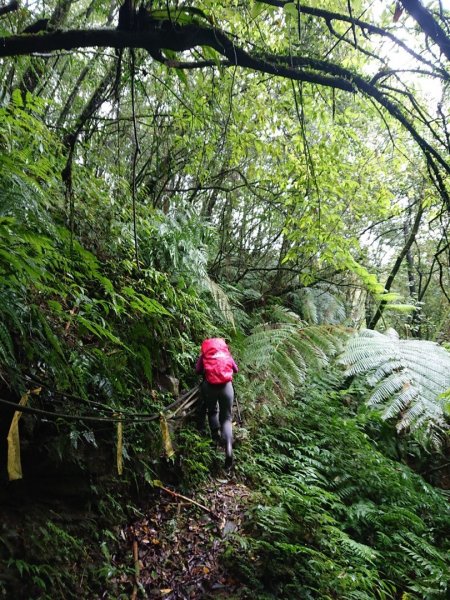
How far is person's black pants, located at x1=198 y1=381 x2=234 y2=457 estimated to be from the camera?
13.2ft

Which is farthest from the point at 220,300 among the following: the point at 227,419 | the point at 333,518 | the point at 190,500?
the point at 333,518

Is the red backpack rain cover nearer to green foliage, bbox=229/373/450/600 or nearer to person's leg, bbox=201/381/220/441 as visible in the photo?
person's leg, bbox=201/381/220/441

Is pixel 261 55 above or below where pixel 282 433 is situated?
above

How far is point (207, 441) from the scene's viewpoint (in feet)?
13.2

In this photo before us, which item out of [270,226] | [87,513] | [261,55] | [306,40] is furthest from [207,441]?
[270,226]

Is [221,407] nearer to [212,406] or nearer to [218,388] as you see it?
[212,406]

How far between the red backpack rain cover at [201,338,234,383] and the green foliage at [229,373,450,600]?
1.08m

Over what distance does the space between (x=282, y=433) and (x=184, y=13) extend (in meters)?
4.58

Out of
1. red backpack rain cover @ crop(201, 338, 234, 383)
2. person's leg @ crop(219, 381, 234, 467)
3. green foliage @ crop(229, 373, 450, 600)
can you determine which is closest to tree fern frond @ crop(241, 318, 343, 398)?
red backpack rain cover @ crop(201, 338, 234, 383)

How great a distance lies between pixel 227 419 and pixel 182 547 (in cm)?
133

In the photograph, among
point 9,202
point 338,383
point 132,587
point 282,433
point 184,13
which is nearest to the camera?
point 184,13

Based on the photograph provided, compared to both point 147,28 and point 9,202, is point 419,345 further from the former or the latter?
point 9,202

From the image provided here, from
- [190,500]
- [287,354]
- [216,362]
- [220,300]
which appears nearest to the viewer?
[287,354]

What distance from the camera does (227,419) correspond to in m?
4.08
